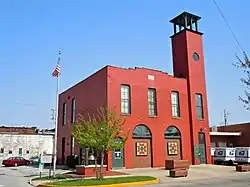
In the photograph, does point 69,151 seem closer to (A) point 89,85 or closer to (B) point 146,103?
(A) point 89,85

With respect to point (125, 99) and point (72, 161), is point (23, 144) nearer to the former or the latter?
point (72, 161)

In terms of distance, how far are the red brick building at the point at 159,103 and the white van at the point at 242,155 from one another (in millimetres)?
4041

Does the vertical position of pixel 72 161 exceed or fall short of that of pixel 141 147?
it falls short

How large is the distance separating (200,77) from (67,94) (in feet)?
55.0

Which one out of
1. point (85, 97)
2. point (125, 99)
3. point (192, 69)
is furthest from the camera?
point (192, 69)

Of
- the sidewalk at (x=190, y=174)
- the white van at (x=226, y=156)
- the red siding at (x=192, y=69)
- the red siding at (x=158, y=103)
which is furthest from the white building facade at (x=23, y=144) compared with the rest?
the sidewalk at (x=190, y=174)

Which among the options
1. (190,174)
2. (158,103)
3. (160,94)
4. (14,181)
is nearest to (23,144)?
(158,103)

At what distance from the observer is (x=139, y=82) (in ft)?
107

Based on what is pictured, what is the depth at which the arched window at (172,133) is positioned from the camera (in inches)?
1325

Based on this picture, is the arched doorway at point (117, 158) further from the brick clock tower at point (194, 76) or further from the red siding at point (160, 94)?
the brick clock tower at point (194, 76)

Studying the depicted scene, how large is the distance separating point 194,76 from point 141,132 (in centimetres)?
982

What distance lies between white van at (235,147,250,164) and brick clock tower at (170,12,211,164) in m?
3.76

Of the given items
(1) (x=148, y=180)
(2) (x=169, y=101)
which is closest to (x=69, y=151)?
(2) (x=169, y=101)

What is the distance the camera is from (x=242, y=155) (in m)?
37.0
